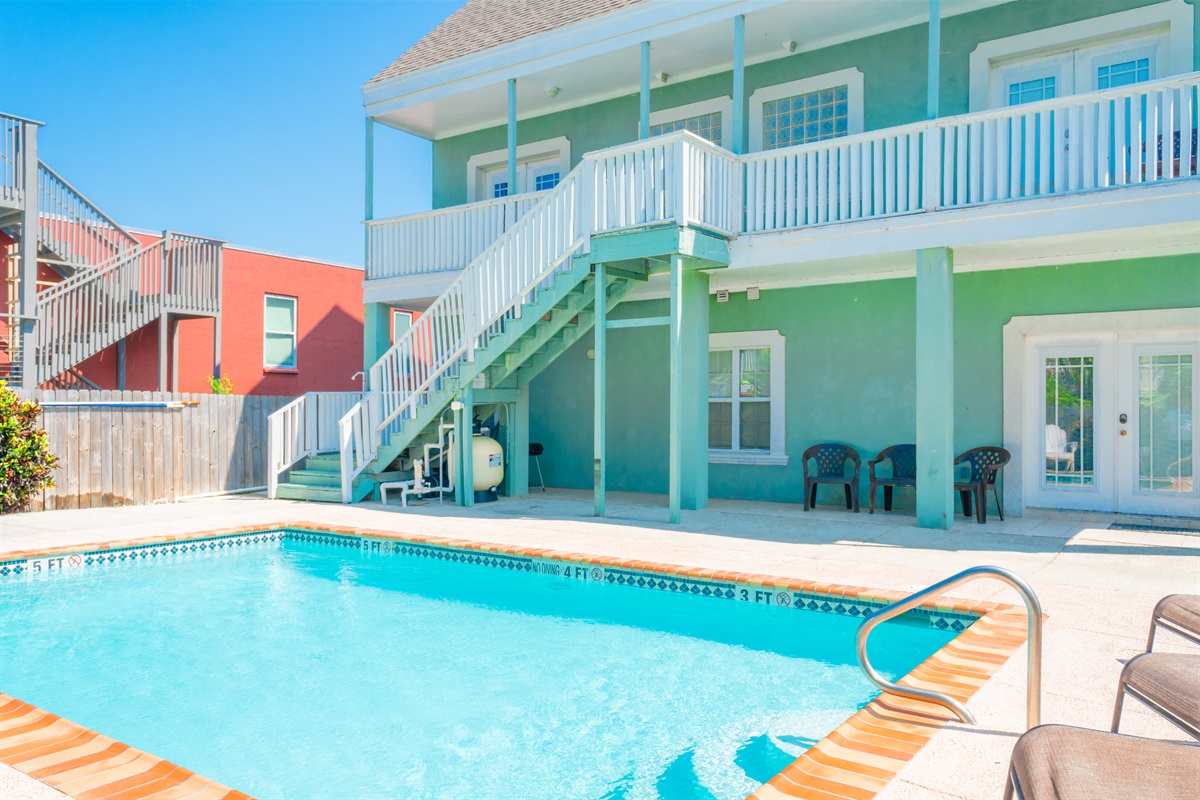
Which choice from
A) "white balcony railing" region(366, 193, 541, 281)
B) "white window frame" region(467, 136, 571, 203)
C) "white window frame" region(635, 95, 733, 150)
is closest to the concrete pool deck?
"white balcony railing" region(366, 193, 541, 281)

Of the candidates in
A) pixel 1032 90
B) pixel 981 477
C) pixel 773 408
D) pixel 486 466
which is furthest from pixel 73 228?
pixel 1032 90

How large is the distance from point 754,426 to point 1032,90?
5460 mm

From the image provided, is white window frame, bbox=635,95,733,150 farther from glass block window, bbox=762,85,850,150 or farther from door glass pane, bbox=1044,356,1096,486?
door glass pane, bbox=1044,356,1096,486

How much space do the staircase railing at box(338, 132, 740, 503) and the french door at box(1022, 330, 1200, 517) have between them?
4.32 metres

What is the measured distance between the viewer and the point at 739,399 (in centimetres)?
1230

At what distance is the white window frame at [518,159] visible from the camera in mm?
13906

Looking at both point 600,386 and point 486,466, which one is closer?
point 600,386

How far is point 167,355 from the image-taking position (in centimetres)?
1689

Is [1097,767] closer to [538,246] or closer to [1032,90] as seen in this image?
[538,246]

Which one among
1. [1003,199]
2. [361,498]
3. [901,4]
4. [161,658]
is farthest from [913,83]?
[161,658]

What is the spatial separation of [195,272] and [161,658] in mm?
12459

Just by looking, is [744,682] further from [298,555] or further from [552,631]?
[298,555]

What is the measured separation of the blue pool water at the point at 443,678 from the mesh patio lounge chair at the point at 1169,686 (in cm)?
162

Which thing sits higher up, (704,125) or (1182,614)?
(704,125)
